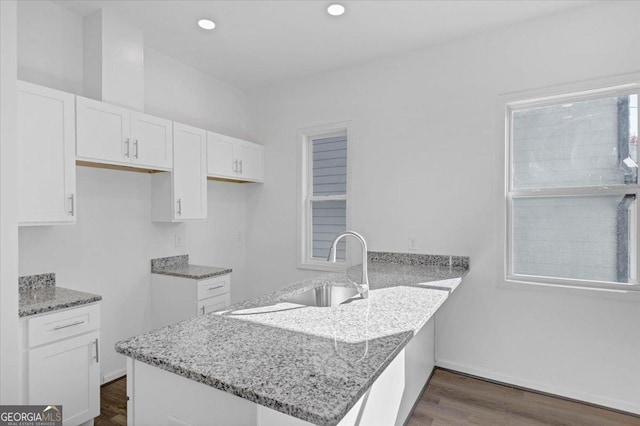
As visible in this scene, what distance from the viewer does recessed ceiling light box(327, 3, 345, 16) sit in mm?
2510

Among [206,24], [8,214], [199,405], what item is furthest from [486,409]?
[206,24]

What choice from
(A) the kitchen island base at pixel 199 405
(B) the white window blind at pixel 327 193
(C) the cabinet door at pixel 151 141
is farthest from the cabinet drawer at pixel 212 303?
(A) the kitchen island base at pixel 199 405

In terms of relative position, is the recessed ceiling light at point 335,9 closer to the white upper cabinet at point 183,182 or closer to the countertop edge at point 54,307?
the white upper cabinet at point 183,182

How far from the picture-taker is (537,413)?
2.39 m

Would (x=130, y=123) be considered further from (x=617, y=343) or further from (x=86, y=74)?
(x=617, y=343)

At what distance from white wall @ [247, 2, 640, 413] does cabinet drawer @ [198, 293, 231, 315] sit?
0.92m

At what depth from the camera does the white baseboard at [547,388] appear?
2.41m

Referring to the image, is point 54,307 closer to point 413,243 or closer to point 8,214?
point 8,214

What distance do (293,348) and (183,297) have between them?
6.95ft

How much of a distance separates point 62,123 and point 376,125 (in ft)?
8.29

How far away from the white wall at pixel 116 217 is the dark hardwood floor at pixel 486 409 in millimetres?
557

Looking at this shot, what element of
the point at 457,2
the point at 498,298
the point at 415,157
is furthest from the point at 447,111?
the point at 498,298

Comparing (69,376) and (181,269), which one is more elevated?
(181,269)

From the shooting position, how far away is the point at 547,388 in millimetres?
2639
